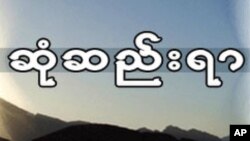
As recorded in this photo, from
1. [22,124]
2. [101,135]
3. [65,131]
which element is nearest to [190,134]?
[101,135]

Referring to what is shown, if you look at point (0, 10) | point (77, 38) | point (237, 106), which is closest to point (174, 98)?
point (237, 106)

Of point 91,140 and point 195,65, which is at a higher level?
point 195,65

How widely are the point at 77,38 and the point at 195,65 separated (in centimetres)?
46

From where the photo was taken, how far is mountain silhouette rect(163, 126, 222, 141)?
2.71 m

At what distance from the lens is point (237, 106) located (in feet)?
8.89

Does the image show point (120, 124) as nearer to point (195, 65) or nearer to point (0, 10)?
point (195, 65)

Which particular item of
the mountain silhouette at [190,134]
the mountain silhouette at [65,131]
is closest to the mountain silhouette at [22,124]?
the mountain silhouette at [65,131]

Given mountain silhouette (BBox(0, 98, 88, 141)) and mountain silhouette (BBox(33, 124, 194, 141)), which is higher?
mountain silhouette (BBox(0, 98, 88, 141))

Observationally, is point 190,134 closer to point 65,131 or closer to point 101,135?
point 101,135

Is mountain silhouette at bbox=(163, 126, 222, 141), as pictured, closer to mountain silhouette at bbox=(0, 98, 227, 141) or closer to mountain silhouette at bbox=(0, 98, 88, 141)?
mountain silhouette at bbox=(0, 98, 227, 141)

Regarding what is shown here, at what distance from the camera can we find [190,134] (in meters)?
2.72

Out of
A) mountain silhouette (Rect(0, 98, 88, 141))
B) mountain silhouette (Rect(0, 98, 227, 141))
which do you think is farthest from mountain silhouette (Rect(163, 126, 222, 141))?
mountain silhouette (Rect(0, 98, 88, 141))

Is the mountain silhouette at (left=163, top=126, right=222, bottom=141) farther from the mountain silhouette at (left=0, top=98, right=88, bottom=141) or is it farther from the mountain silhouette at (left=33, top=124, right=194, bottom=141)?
the mountain silhouette at (left=0, top=98, right=88, bottom=141)

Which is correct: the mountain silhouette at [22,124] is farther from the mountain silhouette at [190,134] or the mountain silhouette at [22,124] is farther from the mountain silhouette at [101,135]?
the mountain silhouette at [190,134]
